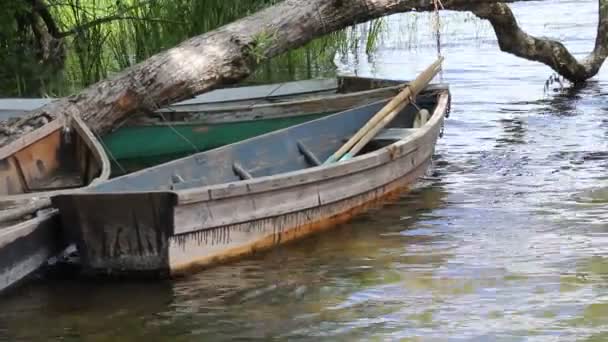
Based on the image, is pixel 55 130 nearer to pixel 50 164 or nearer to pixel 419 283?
pixel 50 164

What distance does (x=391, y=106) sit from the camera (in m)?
7.99

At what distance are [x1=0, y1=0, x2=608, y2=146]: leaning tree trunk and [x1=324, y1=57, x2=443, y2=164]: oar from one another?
0.82 m

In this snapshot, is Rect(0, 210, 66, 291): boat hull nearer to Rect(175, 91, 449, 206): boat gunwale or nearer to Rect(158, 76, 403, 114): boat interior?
Rect(175, 91, 449, 206): boat gunwale

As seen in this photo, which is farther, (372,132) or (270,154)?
(372,132)

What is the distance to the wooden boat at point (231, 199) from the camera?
5.47 metres

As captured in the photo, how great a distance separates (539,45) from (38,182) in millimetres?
6479

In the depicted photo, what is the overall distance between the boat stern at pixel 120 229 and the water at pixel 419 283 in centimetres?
13

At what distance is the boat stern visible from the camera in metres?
5.39

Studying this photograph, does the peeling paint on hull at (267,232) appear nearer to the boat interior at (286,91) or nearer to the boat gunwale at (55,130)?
the boat gunwale at (55,130)

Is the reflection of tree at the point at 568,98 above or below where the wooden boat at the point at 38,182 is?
below

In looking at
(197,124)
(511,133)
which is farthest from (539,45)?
(197,124)

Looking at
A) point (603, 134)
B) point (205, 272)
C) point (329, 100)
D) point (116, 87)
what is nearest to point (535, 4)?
point (603, 134)

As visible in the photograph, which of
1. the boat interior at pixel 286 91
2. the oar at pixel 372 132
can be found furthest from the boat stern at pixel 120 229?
the boat interior at pixel 286 91

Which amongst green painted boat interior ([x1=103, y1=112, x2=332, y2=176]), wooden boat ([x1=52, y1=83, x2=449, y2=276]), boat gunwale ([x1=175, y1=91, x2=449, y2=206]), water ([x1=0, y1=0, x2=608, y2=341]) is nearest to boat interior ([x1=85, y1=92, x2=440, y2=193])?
wooden boat ([x1=52, y1=83, x2=449, y2=276])
